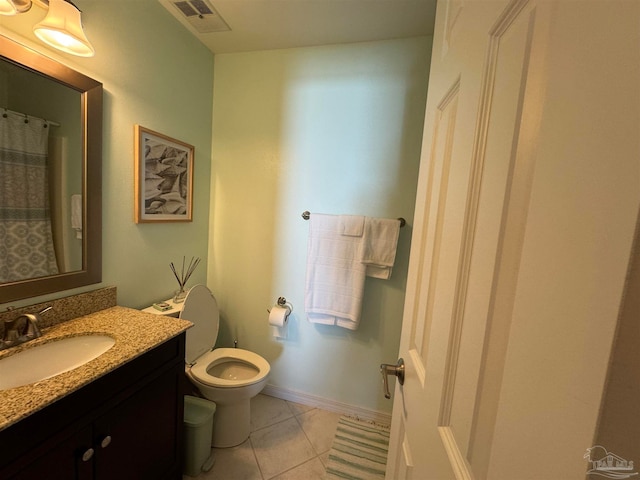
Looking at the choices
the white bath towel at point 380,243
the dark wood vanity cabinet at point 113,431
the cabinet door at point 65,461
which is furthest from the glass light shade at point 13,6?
the white bath towel at point 380,243

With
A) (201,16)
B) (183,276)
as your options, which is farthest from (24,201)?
(201,16)

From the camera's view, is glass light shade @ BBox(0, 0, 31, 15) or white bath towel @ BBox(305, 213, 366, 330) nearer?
glass light shade @ BBox(0, 0, 31, 15)

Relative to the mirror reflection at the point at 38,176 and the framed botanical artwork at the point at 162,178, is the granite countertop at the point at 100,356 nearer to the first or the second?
the mirror reflection at the point at 38,176

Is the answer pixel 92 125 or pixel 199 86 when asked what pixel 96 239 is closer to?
pixel 92 125

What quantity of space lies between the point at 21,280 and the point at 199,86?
146 cm

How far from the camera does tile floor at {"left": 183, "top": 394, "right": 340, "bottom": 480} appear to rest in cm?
146

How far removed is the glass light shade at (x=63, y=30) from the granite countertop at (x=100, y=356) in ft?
3.62

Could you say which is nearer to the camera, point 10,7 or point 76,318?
point 10,7

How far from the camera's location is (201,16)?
1.52m

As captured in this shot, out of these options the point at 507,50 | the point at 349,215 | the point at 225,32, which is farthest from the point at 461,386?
the point at 225,32

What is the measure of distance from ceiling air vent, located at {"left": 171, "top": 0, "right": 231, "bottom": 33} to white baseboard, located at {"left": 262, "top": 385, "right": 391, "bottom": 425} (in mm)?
2464

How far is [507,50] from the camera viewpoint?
1.30ft

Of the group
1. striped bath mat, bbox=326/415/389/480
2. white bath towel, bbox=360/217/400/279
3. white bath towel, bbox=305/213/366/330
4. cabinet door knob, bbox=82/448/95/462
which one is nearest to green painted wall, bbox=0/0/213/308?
cabinet door knob, bbox=82/448/95/462

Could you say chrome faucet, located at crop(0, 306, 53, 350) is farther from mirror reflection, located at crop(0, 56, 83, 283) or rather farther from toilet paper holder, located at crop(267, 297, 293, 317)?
toilet paper holder, located at crop(267, 297, 293, 317)
